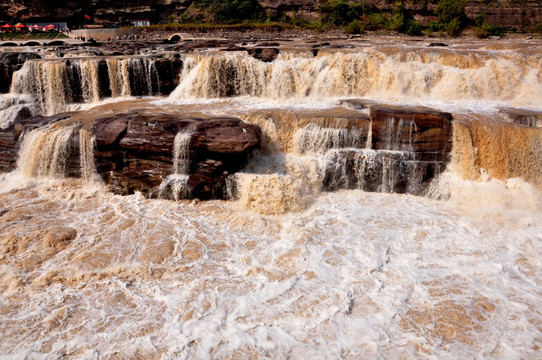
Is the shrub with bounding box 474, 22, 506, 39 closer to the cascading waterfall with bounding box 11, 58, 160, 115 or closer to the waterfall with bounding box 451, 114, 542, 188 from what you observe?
the waterfall with bounding box 451, 114, 542, 188

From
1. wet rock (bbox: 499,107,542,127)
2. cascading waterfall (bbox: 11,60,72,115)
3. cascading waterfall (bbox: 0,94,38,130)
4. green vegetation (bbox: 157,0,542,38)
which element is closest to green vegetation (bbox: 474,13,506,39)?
green vegetation (bbox: 157,0,542,38)

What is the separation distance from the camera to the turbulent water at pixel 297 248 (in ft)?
18.3

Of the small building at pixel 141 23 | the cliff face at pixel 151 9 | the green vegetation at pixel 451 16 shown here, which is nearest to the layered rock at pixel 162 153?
the green vegetation at pixel 451 16

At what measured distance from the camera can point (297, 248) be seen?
7.59 metres

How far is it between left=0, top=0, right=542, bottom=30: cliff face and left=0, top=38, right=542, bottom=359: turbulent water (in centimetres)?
1923

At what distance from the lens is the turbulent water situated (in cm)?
557

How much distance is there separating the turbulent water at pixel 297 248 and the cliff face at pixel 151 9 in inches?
757

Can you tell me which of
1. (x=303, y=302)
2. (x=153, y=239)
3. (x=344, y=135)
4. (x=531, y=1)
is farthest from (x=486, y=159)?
(x=531, y=1)

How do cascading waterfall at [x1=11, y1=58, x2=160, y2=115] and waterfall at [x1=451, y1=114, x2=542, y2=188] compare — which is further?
cascading waterfall at [x1=11, y1=58, x2=160, y2=115]

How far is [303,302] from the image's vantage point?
6219 millimetres

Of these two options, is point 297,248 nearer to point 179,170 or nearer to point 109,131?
point 179,170

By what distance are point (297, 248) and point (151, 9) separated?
34.6m

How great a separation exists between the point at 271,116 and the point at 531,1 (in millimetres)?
28487

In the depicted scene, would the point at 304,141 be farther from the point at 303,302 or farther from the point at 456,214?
the point at 303,302
